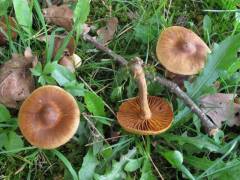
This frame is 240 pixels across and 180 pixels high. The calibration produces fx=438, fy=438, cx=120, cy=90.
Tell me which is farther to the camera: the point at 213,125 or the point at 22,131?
the point at 213,125

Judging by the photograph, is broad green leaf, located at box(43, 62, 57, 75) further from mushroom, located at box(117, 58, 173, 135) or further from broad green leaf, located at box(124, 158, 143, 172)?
broad green leaf, located at box(124, 158, 143, 172)

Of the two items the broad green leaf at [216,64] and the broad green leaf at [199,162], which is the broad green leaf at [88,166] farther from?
the broad green leaf at [216,64]

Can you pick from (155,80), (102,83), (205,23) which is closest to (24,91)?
(102,83)

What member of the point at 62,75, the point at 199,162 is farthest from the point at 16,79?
the point at 199,162

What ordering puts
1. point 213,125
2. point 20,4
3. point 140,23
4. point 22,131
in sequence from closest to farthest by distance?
point 22,131 → point 213,125 → point 20,4 → point 140,23

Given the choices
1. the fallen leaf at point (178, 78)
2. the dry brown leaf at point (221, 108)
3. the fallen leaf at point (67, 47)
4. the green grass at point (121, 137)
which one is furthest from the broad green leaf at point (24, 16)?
the dry brown leaf at point (221, 108)

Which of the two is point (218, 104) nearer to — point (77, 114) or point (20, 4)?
point (77, 114)

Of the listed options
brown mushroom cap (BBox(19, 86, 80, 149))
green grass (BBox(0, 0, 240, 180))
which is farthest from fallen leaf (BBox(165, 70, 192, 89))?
brown mushroom cap (BBox(19, 86, 80, 149))
